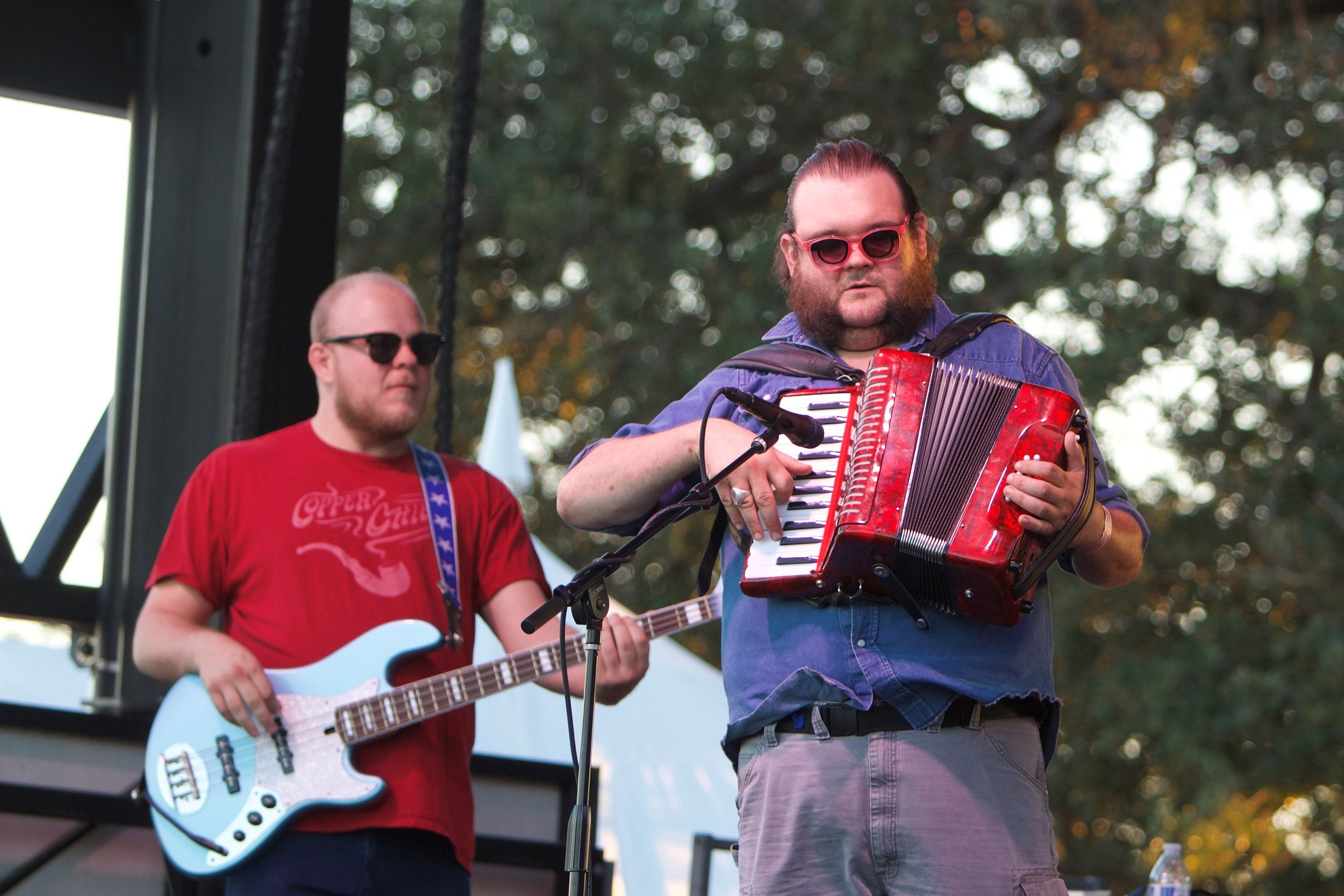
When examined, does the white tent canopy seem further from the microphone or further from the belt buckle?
the microphone

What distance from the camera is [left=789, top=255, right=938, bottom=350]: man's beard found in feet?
8.45

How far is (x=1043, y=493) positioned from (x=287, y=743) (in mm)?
1876

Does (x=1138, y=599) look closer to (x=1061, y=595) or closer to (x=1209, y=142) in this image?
(x=1061, y=595)

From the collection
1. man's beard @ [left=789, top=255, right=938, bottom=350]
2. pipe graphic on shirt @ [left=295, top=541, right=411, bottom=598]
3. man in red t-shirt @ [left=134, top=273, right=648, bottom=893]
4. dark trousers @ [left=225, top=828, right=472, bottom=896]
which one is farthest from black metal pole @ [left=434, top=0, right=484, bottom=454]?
man's beard @ [left=789, top=255, right=938, bottom=350]

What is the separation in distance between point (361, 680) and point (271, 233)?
4.41 feet

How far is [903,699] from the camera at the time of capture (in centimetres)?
Result: 228

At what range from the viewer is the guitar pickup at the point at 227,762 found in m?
3.28

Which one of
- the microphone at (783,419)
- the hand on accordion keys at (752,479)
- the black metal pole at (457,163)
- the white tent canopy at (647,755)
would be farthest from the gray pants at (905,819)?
the white tent canopy at (647,755)

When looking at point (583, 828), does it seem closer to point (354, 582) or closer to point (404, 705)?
point (404, 705)

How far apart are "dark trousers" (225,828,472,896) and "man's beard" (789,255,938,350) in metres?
1.46

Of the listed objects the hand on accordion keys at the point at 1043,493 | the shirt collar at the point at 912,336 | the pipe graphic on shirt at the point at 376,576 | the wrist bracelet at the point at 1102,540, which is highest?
the shirt collar at the point at 912,336

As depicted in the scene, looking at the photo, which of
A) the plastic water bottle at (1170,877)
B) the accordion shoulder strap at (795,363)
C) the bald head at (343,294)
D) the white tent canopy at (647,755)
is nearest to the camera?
the accordion shoulder strap at (795,363)

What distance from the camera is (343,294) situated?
3.69m

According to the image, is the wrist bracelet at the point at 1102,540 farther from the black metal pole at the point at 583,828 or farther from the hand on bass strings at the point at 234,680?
the hand on bass strings at the point at 234,680
